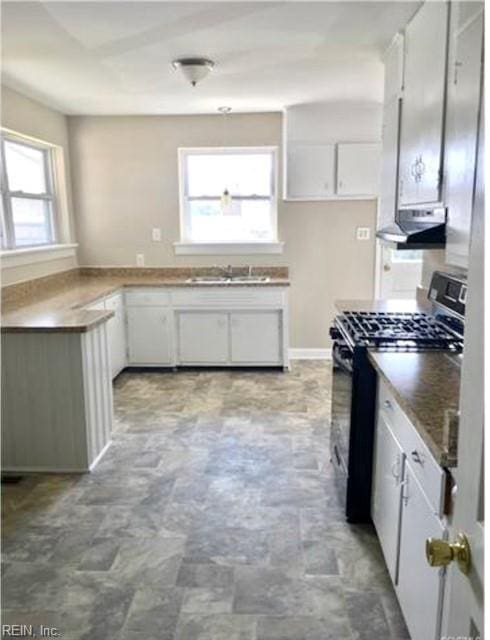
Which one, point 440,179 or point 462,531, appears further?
point 440,179

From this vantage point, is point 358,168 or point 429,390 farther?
point 358,168

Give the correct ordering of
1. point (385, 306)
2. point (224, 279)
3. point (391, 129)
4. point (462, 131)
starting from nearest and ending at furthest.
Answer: point (462, 131) → point (391, 129) → point (385, 306) → point (224, 279)

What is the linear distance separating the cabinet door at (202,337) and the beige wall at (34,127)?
1.26m

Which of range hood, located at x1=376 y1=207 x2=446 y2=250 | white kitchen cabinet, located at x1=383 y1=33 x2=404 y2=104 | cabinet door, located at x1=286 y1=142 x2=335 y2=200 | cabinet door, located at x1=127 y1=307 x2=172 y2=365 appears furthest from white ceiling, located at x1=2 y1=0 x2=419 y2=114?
cabinet door, located at x1=127 y1=307 x2=172 y2=365

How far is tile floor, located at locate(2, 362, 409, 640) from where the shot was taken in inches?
73.9

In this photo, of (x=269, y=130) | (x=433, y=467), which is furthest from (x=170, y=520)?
(x=269, y=130)

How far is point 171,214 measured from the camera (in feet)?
17.1

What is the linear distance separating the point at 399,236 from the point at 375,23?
1.14 metres

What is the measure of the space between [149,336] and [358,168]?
100 inches

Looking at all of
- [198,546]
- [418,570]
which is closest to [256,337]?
[198,546]

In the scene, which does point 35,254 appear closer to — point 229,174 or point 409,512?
point 229,174

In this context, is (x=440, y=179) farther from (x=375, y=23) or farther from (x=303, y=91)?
(x=303, y=91)

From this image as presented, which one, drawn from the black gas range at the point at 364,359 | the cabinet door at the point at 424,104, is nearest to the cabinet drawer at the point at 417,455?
the black gas range at the point at 364,359

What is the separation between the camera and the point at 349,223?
16.8 ft
